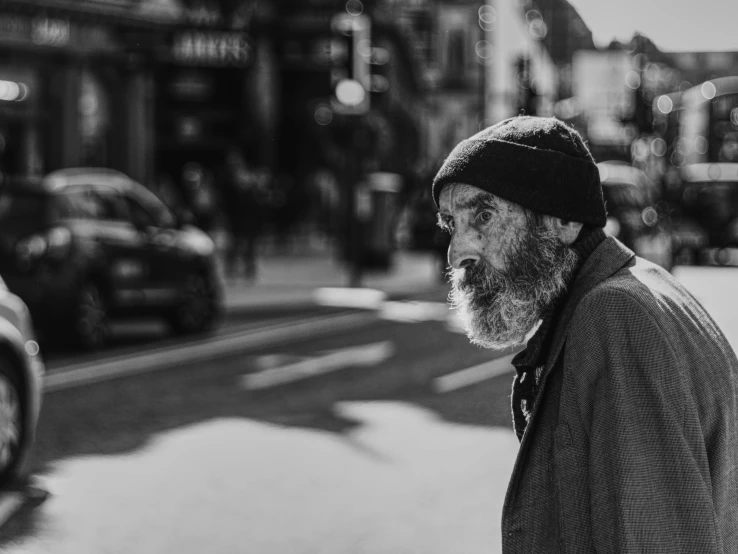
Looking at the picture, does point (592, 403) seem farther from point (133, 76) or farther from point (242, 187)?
point (133, 76)

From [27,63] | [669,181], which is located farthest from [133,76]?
[669,181]

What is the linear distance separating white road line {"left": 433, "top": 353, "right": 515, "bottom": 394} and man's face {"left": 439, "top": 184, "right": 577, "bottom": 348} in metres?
7.89

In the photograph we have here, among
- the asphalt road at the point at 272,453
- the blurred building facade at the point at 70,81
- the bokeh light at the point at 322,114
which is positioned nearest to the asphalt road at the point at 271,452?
the asphalt road at the point at 272,453

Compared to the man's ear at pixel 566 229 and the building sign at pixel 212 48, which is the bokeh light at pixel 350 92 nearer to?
the building sign at pixel 212 48

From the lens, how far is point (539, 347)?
221cm

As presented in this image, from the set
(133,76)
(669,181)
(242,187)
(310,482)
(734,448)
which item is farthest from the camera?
(669,181)

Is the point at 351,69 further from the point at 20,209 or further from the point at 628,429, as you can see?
the point at 628,429

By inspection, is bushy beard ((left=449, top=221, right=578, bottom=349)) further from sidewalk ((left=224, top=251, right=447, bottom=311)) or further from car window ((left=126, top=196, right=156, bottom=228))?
sidewalk ((left=224, top=251, right=447, bottom=311))

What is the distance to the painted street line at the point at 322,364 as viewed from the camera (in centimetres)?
1076

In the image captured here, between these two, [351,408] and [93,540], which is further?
[351,408]

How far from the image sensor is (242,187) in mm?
23078

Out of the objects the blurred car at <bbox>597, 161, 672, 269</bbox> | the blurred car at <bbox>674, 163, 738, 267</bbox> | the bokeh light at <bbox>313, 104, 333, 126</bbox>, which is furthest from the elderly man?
the blurred car at <bbox>674, 163, 738, 267</bbox>

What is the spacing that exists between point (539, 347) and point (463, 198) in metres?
0.30

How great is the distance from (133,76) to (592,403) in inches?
987
